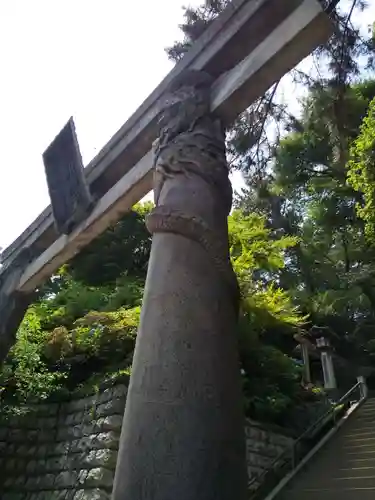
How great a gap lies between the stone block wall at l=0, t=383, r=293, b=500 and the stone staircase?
0.52 m

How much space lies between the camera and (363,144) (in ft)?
27.1

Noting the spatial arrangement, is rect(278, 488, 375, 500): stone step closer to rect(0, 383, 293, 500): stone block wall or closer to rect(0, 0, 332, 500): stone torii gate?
rect(0, 383, 293, 500): stone block wall

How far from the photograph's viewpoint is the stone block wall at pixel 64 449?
5066 millimetres

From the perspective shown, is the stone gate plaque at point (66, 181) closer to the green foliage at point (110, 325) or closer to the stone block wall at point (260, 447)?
the green foliage at point (110, 325)

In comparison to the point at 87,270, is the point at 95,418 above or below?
below

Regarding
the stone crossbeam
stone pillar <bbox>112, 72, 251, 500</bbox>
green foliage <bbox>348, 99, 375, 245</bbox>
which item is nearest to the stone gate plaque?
the stone crossbeam

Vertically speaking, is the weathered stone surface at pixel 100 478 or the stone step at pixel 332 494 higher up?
the stone step at pixel 332 494

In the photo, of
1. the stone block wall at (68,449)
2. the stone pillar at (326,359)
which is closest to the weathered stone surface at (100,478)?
the stone block wall at (68,449)

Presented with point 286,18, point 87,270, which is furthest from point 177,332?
point 87,270

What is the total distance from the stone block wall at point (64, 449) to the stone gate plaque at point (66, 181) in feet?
7.55

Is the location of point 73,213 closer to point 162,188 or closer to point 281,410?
point 162,188

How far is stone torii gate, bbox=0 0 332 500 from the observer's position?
1596 millimetres

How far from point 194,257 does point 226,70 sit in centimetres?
113

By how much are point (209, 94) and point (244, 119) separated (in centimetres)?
204
